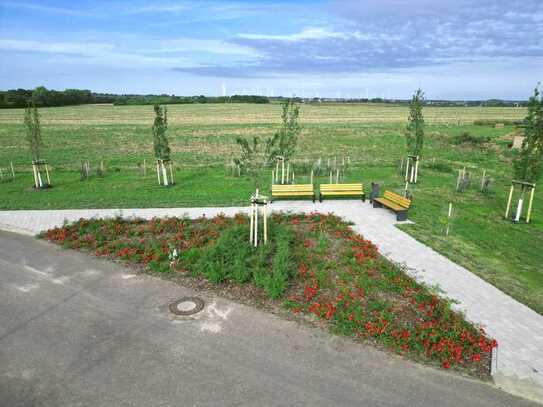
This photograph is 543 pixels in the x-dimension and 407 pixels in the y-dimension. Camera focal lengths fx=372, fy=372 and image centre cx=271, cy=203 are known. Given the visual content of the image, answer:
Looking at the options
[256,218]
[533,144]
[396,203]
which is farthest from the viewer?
[396,203]

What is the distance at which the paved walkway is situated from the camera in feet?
20.2

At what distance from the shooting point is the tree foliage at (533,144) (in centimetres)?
1308

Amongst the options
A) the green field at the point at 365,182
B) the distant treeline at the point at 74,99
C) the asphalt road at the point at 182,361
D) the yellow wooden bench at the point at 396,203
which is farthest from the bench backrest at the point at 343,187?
the distant treeline at the point at 74,99

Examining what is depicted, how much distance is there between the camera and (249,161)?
1120 cm

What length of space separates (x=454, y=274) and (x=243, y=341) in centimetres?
584

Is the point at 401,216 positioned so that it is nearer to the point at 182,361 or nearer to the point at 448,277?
the point at 448,277

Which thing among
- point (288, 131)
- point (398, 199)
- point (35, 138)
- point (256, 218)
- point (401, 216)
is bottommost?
point (401, 216)

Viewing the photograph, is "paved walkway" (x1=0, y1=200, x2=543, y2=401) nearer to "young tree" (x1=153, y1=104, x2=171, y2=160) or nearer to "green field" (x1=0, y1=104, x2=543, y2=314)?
"green field" (x1=0, y1=104, x2=543, y2=314)

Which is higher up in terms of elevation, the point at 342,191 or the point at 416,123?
the point at 416,123

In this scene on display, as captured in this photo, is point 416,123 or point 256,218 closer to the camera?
point 256,218

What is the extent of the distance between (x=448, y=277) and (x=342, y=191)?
7.47 meters

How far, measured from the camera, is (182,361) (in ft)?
20.6

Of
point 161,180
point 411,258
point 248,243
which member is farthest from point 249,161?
point 161,180

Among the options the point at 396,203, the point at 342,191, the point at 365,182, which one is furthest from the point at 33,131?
the point at 396,203
